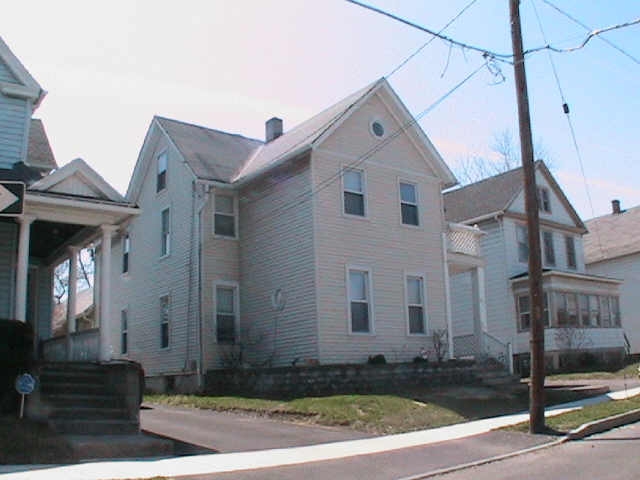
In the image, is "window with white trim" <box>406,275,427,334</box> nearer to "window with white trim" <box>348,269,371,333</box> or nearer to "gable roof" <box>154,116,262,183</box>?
"window with white trim" <box>348,269,371,333</box>

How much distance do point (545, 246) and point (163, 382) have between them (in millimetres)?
19152

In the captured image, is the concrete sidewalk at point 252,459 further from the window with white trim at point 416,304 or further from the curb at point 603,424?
the window with white trim at point 416,304

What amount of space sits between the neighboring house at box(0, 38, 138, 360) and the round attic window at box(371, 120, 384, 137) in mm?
9365

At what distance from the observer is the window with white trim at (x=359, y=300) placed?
795 inches

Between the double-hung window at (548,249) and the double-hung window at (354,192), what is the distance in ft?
48.8

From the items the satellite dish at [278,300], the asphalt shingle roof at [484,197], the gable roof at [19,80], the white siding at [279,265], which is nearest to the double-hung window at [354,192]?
the white siding at [279,265]

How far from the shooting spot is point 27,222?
553 inches

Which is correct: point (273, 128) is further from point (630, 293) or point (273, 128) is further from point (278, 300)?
point (630, 293)

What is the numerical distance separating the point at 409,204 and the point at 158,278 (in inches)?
344

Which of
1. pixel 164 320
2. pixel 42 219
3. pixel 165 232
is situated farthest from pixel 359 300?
pixel 42 219

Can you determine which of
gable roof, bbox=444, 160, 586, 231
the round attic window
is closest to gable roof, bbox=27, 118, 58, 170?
the round attic window

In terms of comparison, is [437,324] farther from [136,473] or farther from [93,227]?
[136,473]

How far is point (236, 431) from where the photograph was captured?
13445 millimetres

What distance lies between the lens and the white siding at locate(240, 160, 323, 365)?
64.6 ft
